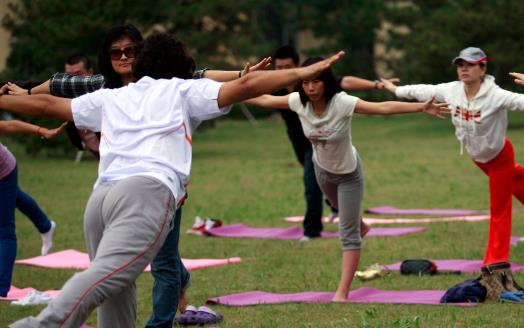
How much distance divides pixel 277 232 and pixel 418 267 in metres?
3.93

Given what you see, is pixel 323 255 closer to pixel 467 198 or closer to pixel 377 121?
pixel 467 198

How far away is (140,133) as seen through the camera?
18.7 feet

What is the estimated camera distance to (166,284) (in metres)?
6.80

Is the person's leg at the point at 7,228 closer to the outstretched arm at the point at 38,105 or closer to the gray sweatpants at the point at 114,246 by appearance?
the outstretched arm at the point at 38,105

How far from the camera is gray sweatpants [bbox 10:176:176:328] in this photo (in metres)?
5.17

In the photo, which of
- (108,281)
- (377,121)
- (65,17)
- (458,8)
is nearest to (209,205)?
Answer: (65,17)

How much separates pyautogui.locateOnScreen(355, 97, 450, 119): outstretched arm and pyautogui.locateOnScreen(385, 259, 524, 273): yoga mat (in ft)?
7.88

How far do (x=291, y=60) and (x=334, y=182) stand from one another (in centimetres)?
383

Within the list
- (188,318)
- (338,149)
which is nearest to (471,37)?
(338,149)

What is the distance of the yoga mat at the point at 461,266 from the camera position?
10170 millimetres

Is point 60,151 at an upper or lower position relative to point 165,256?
lower

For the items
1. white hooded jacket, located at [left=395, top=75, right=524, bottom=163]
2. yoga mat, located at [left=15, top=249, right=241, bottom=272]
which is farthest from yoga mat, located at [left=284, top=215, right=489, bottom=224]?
white hooded jacket, located at [left=395, top=75, right=524, bottom=163]

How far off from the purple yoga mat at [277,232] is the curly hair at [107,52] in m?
6.46

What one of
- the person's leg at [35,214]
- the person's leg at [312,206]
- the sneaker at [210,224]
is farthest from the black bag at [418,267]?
the sneaker at [210,224]
